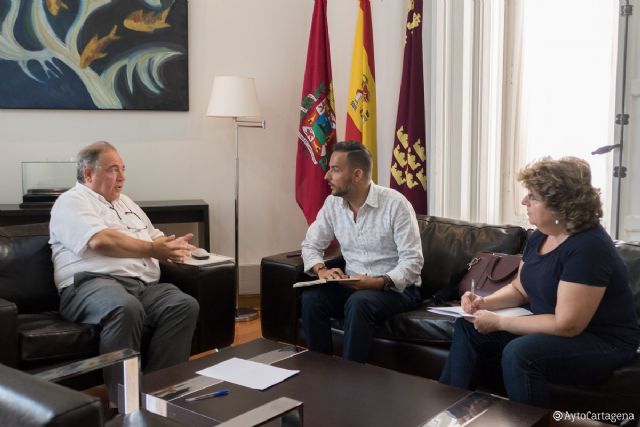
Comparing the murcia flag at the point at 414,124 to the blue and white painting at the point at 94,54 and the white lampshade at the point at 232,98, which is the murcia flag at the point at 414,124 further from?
the blue and white painting at the point at 94,54

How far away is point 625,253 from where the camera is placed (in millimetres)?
2602

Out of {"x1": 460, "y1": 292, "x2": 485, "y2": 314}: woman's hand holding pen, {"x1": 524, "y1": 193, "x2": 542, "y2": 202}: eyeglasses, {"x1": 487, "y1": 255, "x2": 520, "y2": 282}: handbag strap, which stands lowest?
{"x1": 460, "y1": 292, "x2": 485, "y2": 314}: woman's hand holding pen

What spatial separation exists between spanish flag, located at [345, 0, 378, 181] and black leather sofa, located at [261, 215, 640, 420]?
120 cm

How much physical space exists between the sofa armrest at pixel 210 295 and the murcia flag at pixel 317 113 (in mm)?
1483

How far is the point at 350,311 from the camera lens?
274 cm

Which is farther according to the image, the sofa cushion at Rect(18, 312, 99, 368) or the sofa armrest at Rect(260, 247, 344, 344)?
the sofa armrest at Rect(260, 247, 344, 344)

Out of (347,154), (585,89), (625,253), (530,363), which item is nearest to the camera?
(530,363)

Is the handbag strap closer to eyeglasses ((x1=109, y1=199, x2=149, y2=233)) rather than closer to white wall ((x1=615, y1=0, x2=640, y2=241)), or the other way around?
white wall ((x1=615, y1=0, x2=640, y2=241))

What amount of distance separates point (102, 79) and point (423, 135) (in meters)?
2.00

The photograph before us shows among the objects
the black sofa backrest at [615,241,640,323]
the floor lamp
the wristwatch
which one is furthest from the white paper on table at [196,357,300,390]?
the floor lamp

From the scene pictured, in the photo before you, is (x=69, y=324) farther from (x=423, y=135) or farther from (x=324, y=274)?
(x=423, y=135)

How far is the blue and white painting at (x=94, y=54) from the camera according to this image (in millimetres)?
4012

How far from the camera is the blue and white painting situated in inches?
158

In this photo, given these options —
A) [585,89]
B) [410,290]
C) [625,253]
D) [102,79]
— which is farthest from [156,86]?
[625,253]
